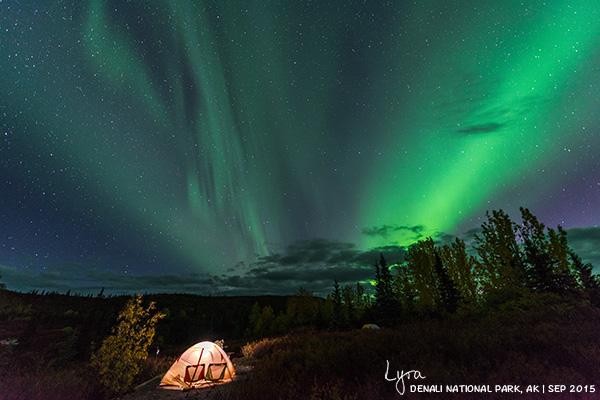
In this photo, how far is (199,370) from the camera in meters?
9.80

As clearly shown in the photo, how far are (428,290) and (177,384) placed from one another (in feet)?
101

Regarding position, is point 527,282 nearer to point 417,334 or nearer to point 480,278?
point 480,278

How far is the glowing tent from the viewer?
966cm

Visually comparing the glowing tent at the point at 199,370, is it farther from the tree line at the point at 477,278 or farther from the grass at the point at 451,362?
the tree line at the point at 477,278

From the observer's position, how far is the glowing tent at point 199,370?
9.66m

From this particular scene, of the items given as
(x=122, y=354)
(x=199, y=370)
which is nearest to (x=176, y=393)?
(x=199, y=370)
